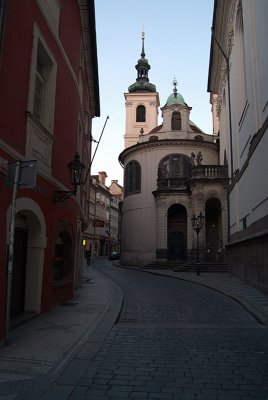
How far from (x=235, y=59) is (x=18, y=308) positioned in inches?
738

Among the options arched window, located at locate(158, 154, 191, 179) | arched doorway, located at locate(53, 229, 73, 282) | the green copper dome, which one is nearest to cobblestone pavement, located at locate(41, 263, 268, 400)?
arched doorway, located at locate(53, 229, 73, 282)

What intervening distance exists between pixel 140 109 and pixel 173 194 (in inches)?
919

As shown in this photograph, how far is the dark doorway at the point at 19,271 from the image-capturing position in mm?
9055

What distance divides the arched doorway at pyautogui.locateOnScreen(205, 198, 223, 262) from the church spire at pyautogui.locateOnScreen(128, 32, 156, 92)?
86.6 ft

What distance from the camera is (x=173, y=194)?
1508 inches

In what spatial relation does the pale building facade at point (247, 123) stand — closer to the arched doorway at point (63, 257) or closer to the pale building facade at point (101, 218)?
the arched doorway at point (63, 257)

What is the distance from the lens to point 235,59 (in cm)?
2259

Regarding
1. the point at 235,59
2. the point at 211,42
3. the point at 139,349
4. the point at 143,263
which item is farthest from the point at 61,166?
the point at 143,263

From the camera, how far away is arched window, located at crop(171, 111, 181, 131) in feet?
145

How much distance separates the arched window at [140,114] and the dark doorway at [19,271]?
49298 mm

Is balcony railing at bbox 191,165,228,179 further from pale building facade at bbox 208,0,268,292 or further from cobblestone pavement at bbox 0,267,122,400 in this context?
cobblestone pavement at bbox 0,267,122,400

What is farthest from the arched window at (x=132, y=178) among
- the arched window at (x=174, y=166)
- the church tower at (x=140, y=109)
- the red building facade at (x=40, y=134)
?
the red building facade at (x=40, y=134)

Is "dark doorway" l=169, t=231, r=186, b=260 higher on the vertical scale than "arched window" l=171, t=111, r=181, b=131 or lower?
lower

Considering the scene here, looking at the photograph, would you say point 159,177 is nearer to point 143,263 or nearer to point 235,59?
point 143,263
